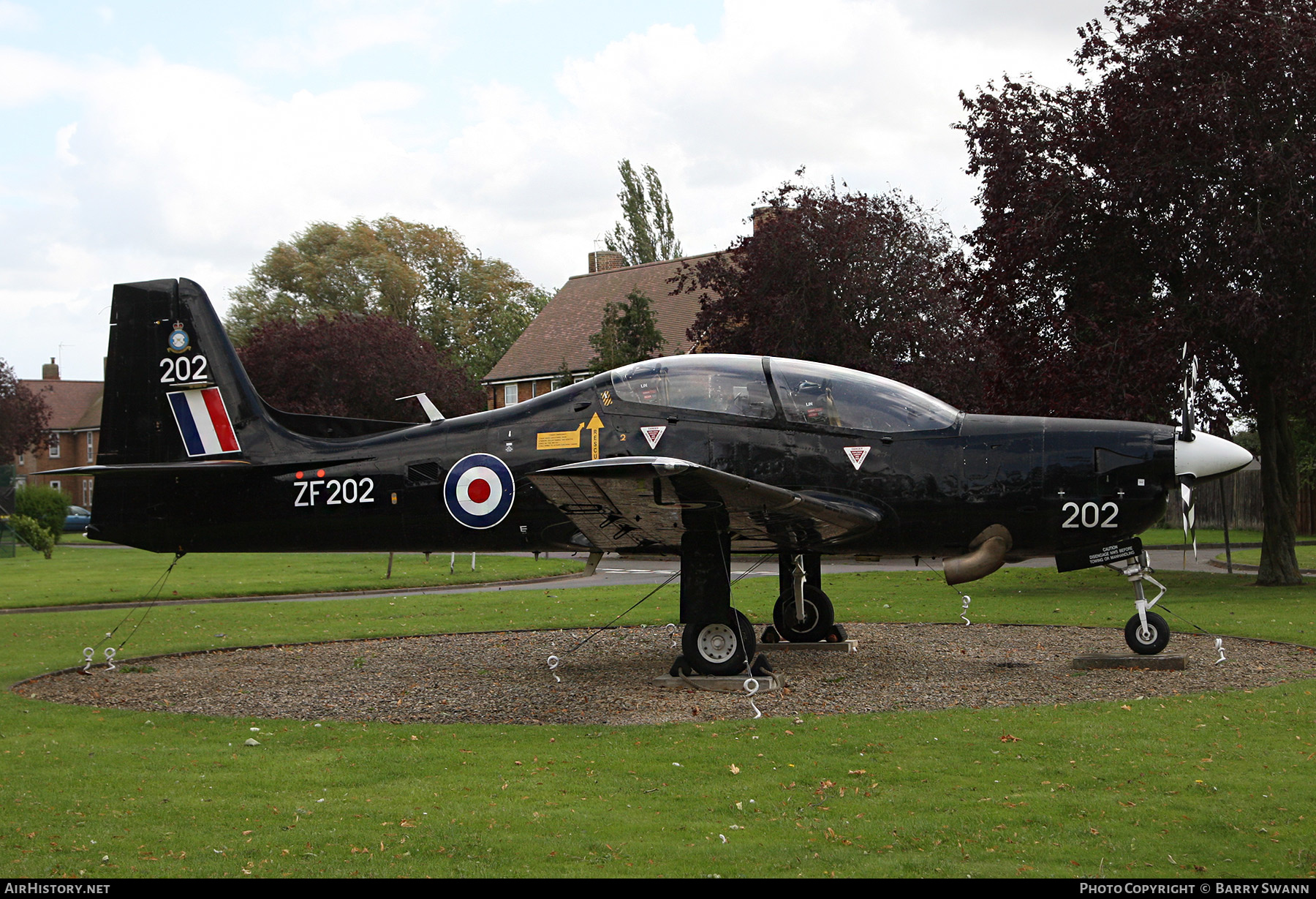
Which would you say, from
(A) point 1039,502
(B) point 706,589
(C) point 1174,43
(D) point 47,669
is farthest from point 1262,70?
(D) point 47,669

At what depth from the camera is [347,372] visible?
42969 mm

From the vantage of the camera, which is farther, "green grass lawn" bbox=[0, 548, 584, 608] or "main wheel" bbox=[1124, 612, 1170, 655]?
"green grass lawn" bbox=[0, 548, 584, 608]

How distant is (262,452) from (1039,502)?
25.6 ft

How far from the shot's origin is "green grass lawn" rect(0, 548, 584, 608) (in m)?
22.7

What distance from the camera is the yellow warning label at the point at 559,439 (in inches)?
415

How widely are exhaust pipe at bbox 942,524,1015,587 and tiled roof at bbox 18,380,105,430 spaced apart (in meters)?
82.5

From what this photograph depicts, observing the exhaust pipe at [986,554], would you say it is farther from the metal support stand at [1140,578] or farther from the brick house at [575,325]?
the brick house at [575,325]

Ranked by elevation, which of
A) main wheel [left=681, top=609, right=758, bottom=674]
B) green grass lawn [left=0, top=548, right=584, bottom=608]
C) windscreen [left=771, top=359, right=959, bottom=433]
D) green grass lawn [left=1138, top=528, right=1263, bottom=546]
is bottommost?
green grass lawn [left=0, top=548, right=584, bottom=608]

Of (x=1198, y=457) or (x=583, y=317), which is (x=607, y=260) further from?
(x=1198, y=457)

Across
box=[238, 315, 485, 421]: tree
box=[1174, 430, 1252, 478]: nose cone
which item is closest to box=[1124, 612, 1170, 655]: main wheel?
box=[1174, 430, 1252, 478]: nose cone

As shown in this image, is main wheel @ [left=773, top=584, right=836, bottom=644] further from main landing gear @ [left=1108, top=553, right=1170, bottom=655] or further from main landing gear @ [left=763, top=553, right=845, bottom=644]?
main landing gear @ [left=1108, top=553, right=1170, bottom=655]

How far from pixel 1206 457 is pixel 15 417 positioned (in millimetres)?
64934

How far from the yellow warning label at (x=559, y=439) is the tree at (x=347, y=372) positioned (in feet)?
108

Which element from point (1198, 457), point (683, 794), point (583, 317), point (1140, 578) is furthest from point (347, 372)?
point (683, 794)
